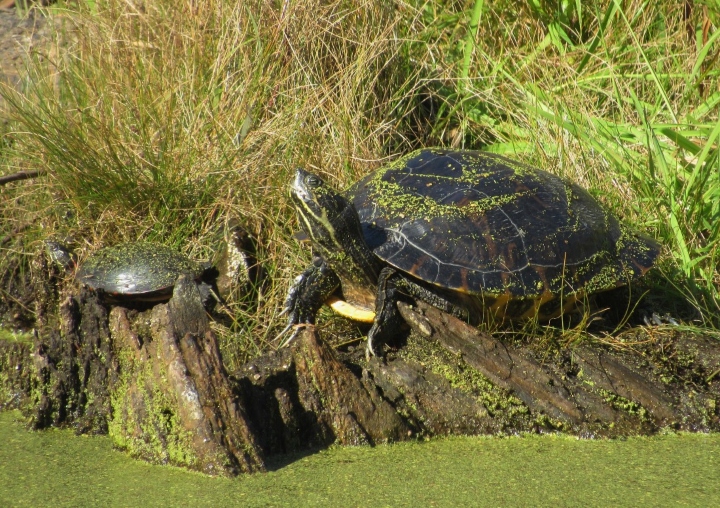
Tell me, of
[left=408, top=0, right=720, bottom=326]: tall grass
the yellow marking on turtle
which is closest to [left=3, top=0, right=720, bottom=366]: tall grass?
[left=408, top=0, right=720, bottom=326]: tall grass

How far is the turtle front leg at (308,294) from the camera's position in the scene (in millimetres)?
3242

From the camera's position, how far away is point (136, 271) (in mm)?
3742

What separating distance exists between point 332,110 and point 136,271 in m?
1.54

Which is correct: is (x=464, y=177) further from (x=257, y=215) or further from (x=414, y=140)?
(x=414, y=140)

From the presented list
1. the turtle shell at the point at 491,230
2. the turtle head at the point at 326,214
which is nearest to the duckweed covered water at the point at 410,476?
the turtle shell at the point at 491,230

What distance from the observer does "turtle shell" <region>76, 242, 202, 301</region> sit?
372cm

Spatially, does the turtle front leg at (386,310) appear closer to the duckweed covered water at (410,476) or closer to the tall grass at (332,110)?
the duckweed covered water at (410,476)

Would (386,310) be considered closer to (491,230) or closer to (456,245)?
(456,245)

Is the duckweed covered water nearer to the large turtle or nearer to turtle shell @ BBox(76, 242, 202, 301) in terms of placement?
the large turtle

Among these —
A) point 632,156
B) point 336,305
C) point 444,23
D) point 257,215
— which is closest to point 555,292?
point 336,305

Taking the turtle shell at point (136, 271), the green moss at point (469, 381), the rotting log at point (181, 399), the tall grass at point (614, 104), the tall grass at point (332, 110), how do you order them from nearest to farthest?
the rotting log at point (181, 399), the green moss at point (469, 381), the turtle shell at point (136, 271), the tall grass at point (614, 104), the tall grass at point (332, 110)

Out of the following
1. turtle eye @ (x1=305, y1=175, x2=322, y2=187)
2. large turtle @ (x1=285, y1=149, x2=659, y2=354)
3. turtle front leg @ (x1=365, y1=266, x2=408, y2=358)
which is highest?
turtle eye @ (x1=305, y1=175, x2=322, y2=187)

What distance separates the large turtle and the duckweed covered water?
0.58 m

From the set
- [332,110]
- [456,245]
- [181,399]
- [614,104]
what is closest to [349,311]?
[456,245]
